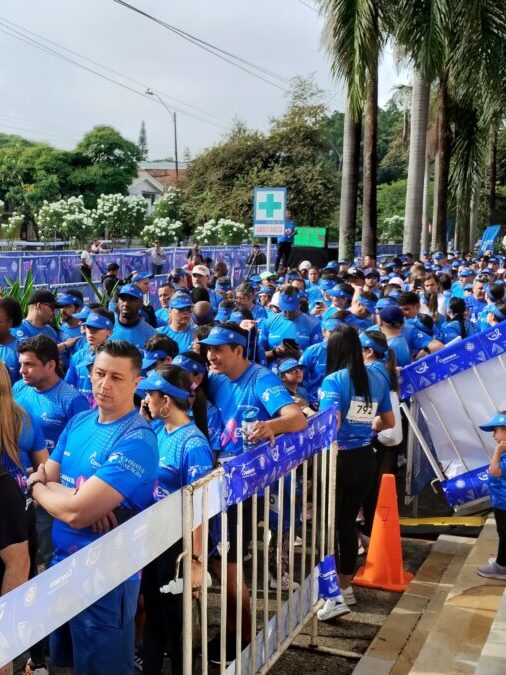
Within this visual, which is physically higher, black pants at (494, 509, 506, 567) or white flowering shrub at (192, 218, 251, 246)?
white flowering shrub at (192, 218, 251, 246)

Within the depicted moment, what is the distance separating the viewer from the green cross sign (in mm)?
14406

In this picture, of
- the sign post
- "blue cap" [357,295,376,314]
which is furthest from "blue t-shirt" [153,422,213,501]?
the sign post

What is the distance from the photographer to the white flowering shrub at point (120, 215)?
37438mm

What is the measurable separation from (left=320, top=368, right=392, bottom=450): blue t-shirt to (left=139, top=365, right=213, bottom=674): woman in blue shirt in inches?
54.7

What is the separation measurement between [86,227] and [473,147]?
17.1m

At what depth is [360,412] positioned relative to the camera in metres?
5.57

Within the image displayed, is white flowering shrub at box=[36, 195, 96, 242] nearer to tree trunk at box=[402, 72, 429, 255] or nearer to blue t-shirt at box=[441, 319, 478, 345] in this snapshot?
tree trunk at box=[402, 72, 429, 255]

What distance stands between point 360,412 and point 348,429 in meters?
0.14

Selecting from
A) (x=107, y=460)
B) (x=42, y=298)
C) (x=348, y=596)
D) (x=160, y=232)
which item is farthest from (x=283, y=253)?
(x=107, y=460)

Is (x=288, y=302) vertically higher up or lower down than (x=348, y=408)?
higher up

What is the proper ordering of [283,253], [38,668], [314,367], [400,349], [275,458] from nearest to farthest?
1. [275,458]
2. [38,668]
3. [314,367]
4. [400,349]
5. [283,253]

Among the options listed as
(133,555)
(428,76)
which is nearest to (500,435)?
(133,555)

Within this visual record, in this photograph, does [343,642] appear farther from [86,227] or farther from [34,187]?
[34,187]

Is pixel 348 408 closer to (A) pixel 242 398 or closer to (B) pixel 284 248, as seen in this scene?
(A) pixel 242 398
